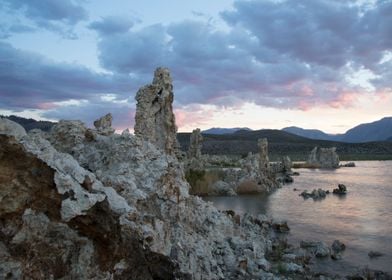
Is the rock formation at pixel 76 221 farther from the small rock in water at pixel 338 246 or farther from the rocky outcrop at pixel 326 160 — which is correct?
the rocky outcrop at pixel 326 160

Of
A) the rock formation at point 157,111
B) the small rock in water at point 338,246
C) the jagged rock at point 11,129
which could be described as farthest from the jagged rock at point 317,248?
the jagged rock at point 11,129

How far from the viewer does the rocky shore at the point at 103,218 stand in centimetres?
815

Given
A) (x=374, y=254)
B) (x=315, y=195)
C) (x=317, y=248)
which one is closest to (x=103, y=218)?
(x=317, y=248)

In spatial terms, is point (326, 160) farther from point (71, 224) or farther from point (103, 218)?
point (71, 224)

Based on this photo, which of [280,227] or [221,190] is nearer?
[280,227]

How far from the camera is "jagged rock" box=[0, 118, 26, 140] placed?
8.46 m

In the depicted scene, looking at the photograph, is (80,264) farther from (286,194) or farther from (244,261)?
(286,194)

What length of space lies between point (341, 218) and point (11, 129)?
2989 cm

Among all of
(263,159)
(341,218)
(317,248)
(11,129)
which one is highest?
(11,129)

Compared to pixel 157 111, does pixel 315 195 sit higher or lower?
lower

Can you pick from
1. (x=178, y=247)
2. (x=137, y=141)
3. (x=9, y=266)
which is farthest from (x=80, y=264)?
(x=137, y=141)

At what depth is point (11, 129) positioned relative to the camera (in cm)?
859

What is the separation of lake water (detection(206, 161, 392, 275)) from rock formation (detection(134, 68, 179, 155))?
34.7 ft

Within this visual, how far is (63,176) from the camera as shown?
8609mm
